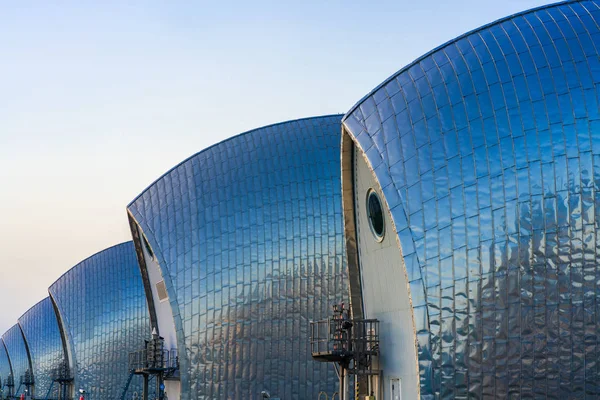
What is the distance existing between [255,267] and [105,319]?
860 inches

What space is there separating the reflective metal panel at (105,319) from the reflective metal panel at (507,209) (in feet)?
108

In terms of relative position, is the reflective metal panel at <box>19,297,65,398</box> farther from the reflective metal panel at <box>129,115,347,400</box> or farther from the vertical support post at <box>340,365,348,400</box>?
the vertical support post at <box>340,365,348,400</box>

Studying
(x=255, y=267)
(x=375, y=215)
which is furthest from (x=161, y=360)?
(x=375, y=215)

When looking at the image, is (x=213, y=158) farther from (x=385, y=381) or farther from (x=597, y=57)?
(x=597, y=57)

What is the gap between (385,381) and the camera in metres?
29.8

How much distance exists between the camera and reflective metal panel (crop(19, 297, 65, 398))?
7062cm

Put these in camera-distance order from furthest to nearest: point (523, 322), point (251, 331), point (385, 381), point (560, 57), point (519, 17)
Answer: point (251, 331)
point (385, 381)
point (519, 17)
point (560, 57)
point (523, 322)

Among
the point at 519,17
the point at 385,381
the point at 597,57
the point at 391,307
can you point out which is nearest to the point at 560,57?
the point at 597,57

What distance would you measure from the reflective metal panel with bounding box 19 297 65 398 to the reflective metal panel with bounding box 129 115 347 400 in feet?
104

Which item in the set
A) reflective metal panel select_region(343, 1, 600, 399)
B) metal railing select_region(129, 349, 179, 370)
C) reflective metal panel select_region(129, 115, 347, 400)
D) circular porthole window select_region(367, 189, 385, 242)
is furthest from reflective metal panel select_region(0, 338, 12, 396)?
reflective metal panel select_region(343, 1, 600, 399)

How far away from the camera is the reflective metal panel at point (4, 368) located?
8975 cm

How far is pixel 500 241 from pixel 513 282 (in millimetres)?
1247

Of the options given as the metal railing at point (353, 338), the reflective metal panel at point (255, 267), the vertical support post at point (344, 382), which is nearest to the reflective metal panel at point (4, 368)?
the reflective metal panel at point (255, 267)

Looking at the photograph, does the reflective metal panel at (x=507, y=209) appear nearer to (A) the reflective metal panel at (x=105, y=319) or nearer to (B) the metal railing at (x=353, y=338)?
(B) the metal railing at (x=353, y=338)
